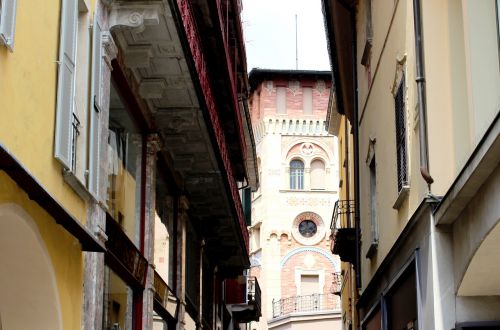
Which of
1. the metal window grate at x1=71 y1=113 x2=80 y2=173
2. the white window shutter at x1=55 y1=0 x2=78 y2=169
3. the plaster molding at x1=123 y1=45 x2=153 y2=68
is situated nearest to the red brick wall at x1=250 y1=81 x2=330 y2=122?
the plaster molding at x1=123 y1=45 x2=153 y2=68

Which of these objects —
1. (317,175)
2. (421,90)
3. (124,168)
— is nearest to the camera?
(421,90)

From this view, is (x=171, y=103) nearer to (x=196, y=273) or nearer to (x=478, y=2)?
(x=478, y=2)

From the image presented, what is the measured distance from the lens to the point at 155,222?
17000 millimetres

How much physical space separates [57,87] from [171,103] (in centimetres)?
590

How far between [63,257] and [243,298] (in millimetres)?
24922

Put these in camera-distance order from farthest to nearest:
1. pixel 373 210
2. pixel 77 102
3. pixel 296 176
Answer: pixel 296 176 < pixel 373 210 < pixel 77 102

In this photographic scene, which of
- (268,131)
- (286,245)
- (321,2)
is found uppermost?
(268,131)

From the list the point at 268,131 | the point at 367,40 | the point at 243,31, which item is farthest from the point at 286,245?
the point at 367,40

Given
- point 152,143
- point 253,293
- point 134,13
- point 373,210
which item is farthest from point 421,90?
point 253,293

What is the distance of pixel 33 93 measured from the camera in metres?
8.95

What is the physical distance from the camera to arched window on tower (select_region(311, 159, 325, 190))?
67375 mm

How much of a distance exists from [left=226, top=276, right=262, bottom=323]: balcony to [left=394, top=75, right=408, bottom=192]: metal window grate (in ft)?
61.3

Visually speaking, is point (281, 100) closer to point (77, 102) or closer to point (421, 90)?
point (421, 90)

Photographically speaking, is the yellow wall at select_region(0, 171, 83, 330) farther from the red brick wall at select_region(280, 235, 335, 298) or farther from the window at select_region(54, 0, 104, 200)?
the red brick wall at select_region(280, 235, 335, 298)
